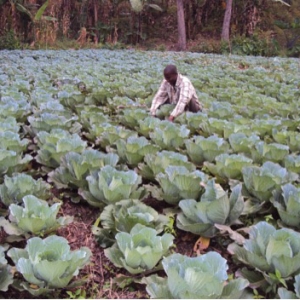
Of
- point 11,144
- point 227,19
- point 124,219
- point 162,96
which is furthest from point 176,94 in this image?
point 227,19

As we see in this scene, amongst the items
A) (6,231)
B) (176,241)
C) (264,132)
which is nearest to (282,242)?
(176,241)

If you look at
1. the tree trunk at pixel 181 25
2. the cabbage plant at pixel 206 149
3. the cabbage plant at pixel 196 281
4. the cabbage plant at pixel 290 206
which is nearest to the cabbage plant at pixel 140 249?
the cabbage plant at pixel 196 281

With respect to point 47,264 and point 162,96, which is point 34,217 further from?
point 162,96

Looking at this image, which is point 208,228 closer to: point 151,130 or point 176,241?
point 176,241

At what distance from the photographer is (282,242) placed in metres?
1.72

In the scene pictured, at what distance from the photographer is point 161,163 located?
2760mm

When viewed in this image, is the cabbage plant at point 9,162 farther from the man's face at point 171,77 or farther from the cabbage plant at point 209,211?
the man's face at point 171,77

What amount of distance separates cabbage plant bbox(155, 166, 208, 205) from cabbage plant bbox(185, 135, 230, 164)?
2.06 feet

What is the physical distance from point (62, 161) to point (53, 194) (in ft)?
0.80

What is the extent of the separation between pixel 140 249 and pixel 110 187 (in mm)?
612

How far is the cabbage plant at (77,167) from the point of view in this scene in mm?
2609

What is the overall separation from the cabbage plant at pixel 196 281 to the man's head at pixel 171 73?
3.15 m

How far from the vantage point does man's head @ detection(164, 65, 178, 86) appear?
453 cm

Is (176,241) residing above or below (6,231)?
below
